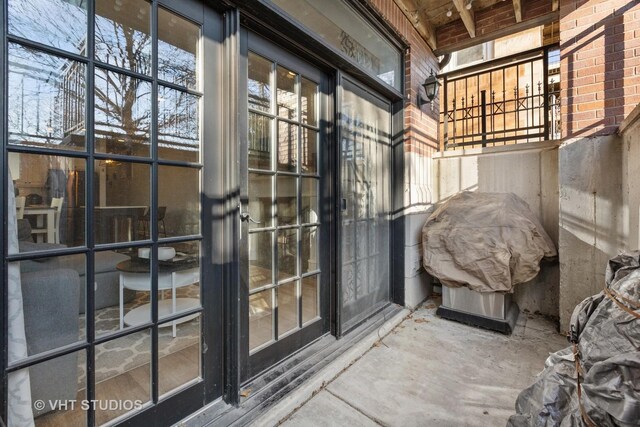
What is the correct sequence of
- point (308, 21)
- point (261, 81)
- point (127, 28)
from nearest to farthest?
point (127, 28)
point (261, 81)
point (308, 21)

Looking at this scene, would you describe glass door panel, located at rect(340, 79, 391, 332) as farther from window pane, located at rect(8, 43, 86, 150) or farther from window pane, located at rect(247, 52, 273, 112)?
window pane, located at rect(8, 43, 86, 150)

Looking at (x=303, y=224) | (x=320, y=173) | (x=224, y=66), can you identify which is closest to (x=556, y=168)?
(x=320, y=173)

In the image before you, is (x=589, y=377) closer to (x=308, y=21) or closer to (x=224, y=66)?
(x=224, y=66)

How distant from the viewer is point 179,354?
149cm

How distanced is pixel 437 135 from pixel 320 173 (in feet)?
7.41

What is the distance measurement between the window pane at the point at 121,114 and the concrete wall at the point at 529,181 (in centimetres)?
328

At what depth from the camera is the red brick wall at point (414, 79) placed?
283 centimetres

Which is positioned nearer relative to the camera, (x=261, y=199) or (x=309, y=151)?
(x=261, y=199)

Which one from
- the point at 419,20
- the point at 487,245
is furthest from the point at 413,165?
the point at 419,20

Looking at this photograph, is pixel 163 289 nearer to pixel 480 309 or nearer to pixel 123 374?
pixel 123 374

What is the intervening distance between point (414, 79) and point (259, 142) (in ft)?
7.08

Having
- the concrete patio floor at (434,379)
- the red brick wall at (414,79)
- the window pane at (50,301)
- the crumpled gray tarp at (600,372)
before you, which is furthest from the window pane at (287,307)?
the red brick wall at (414,79)

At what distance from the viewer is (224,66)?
1.60m

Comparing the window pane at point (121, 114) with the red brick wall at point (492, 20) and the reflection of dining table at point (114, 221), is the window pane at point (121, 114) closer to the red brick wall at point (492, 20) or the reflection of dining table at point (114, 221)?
the reflection of dining table at point (114, 221)
